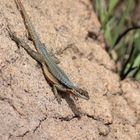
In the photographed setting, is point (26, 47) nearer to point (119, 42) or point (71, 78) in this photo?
point (71, 78)

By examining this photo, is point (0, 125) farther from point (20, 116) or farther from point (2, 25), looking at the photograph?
point (2, 25)

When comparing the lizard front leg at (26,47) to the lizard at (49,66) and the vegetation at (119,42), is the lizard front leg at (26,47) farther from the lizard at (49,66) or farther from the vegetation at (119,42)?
the vegetation at (119,42)

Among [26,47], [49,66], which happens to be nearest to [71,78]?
[49,66]

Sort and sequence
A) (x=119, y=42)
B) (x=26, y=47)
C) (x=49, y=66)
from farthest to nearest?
1. (x=119, y=42)
2. (x=49, y=66)
3. (x=26, y=47)

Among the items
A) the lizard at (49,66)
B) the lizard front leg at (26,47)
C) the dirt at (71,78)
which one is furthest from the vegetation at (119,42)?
the lizard front leg at (26,47)

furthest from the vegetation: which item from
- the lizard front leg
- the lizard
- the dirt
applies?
the lizard front leg

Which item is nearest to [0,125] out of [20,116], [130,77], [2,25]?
[20,116]

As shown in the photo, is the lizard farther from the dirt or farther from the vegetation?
the vegetation
